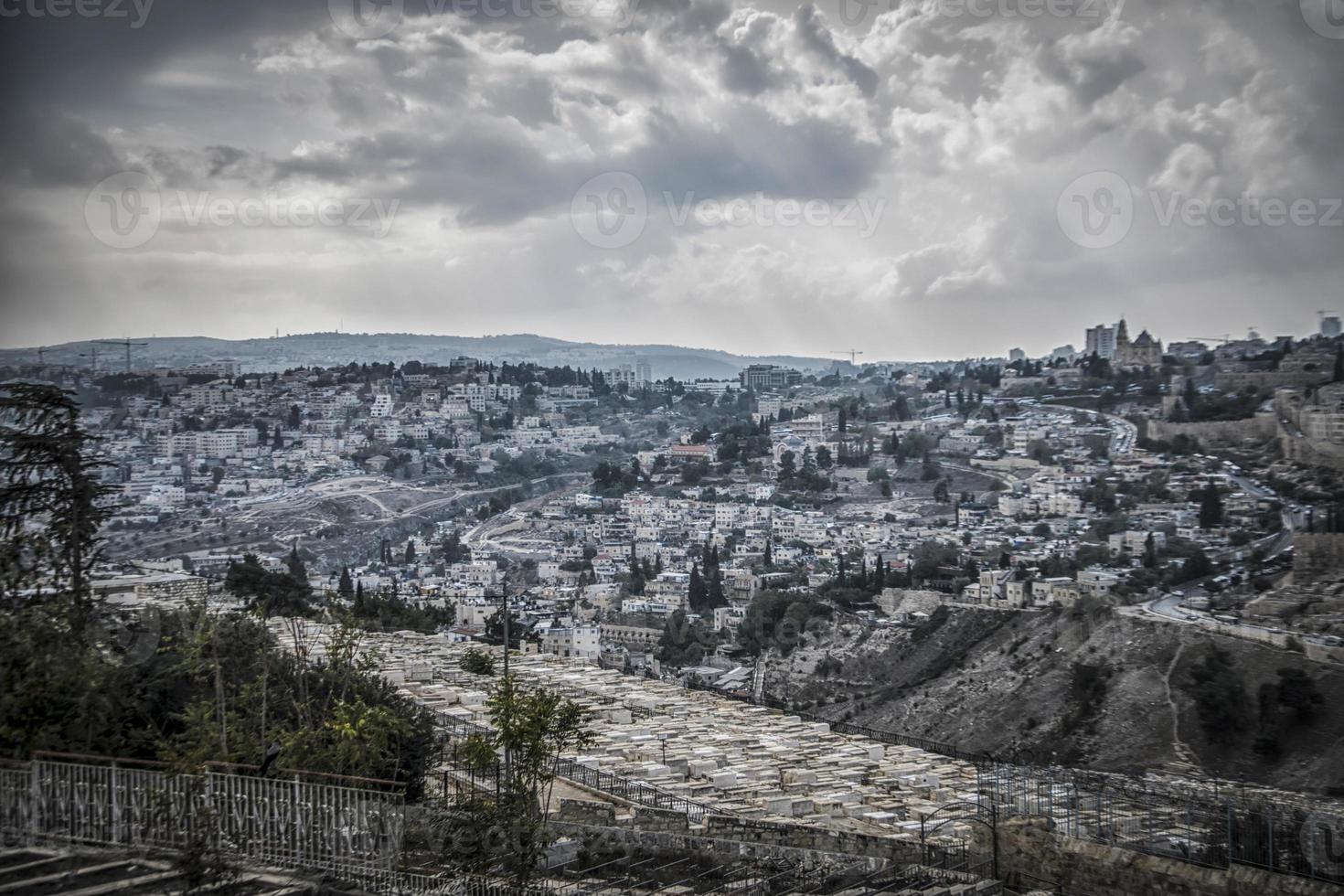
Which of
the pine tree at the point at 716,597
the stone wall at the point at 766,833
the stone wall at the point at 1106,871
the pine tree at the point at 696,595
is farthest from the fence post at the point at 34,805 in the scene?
the pine tree at the point at 716,597

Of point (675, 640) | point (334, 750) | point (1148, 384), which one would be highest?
point (1148, 384)

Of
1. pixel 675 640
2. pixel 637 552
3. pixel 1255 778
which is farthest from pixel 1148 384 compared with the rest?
pixel 1255 778

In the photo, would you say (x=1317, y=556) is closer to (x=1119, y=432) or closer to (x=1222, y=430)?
(x=1222, y=430)

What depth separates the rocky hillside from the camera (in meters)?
19.9

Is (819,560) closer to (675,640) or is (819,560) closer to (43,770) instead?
(675,640)

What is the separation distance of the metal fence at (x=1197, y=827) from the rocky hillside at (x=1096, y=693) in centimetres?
896

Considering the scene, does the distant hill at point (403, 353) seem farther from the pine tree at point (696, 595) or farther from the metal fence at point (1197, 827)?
the metal fence at point (1197, 827)

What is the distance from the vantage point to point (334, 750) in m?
6.58

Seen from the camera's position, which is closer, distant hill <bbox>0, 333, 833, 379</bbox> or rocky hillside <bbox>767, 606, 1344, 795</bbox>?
rocky hillside <bbox>767, 606, 1344, 795</bbox>

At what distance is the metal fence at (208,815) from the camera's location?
4.94 meters

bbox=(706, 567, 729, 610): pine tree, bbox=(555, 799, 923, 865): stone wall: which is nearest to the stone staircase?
bbox=(555, 799, 923, 865): stone wall

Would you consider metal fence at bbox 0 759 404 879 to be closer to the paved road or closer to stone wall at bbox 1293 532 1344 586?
stone wall at bbox 1293 532 1344 586

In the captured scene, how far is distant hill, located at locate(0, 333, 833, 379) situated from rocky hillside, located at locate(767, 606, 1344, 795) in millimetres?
34629

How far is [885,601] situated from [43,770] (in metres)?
33.1
